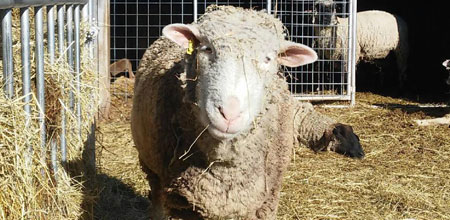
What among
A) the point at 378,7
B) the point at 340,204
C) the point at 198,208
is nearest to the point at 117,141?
the point at 340,204

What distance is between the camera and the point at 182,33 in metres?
3.71

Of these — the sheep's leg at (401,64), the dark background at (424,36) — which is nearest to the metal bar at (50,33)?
the sheep's leg at (401,64)

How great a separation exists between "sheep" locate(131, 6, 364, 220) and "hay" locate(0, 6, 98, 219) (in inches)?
20.8

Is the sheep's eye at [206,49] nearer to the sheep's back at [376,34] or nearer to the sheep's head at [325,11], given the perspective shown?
the sheep's head at [325,11]

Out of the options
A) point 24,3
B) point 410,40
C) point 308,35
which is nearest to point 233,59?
point 24,3

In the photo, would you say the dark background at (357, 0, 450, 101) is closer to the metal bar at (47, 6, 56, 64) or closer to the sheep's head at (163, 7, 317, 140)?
the sheep's head at (163, 7, 317, 140)

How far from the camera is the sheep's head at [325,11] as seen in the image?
41.3 feet

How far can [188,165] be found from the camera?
3857mm

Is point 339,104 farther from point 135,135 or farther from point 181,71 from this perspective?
point 181,71

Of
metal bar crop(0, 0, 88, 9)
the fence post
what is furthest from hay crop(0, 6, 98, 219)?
the fence post

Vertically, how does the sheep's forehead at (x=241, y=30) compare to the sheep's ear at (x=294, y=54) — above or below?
above

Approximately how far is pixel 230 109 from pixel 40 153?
119cm

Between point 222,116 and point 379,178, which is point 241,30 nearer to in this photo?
point 222,116

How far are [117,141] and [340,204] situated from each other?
3543 mm
